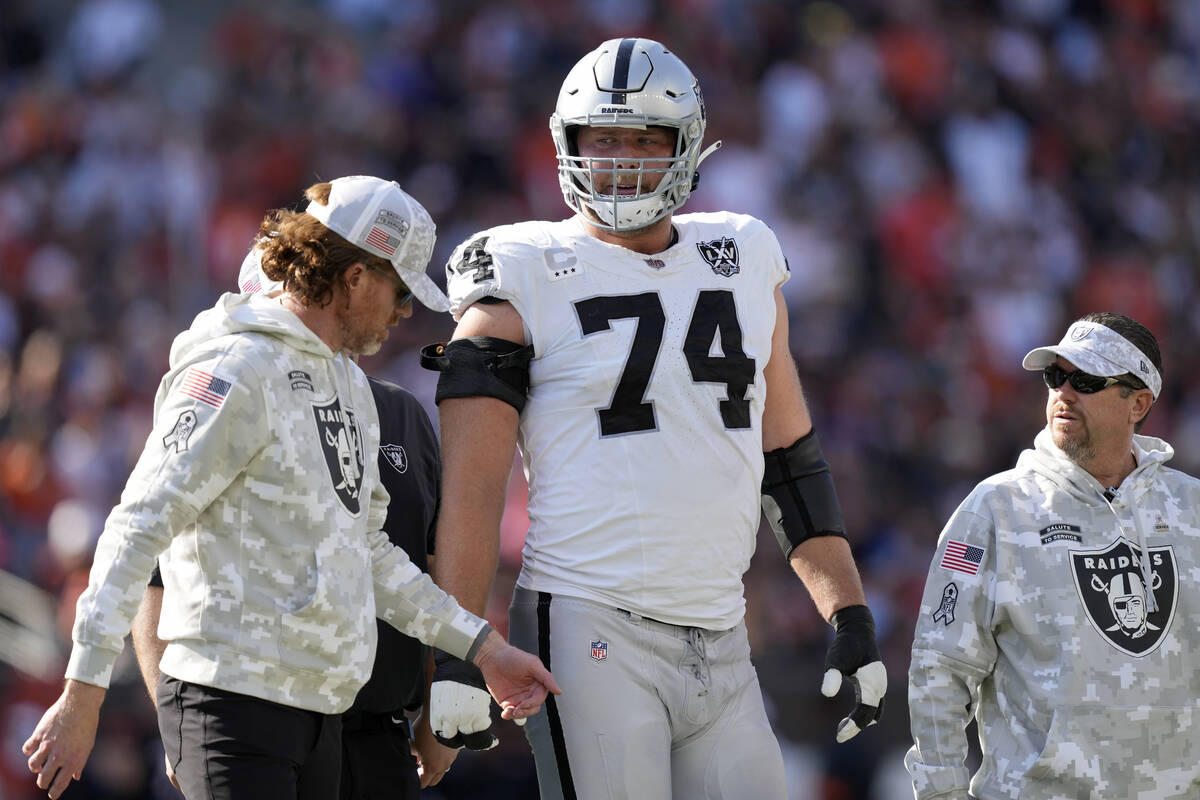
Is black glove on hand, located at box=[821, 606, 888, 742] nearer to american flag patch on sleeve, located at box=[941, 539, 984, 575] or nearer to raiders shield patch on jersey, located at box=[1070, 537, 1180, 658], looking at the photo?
american flag patch on sleeve, located at box=[941, 539, 984, 575]

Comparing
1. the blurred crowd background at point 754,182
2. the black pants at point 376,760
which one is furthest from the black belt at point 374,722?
the blurred crowd background at point 754,182

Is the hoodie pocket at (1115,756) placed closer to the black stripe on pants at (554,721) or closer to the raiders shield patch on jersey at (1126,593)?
the raiders shield patch on jersey at (1126,593)

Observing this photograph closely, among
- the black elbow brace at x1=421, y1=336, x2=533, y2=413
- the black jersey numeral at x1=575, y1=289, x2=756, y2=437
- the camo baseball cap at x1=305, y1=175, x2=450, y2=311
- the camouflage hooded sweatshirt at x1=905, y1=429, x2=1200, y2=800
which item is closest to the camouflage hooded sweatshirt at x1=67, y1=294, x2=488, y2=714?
the camo baseball cap at x1=305, y1=175, x2=450, y2=311

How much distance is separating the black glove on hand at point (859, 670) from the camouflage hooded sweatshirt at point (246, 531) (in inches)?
45.6

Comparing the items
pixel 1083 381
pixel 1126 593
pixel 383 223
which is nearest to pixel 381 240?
pixel 383 223

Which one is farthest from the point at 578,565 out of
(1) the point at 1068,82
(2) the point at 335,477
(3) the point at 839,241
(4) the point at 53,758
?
(1) the point at 1068,82

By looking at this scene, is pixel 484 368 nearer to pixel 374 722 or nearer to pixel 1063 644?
pixel 374 722

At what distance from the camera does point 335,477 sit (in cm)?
329

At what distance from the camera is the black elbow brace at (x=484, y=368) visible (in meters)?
3.73

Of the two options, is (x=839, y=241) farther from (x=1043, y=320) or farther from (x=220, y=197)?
(x=220, y=197)

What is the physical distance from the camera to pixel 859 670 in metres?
3.91

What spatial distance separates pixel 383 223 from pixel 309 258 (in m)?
0.16

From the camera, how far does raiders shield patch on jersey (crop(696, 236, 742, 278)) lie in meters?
3.97

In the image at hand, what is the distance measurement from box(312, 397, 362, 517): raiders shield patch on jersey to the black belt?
73 cm
